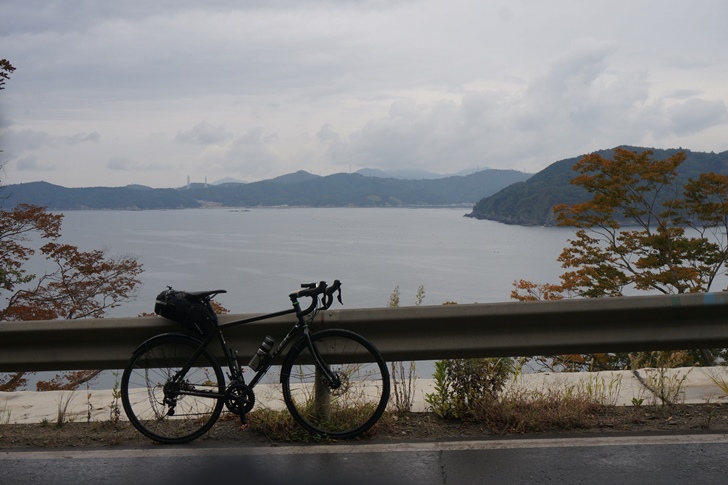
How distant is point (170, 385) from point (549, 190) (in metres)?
84.4

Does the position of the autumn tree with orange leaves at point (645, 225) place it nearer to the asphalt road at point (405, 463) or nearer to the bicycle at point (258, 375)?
the asphalt road at point (405, 463)

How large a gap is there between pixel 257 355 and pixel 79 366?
1.33m

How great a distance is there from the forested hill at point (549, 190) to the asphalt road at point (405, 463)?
54002mm

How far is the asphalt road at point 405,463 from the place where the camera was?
4094mm

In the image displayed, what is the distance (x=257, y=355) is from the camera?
4.99m

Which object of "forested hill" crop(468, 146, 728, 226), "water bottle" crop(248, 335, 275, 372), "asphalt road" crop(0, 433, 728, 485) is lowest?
"asphalt road" crop(0, 433, 728, 485)

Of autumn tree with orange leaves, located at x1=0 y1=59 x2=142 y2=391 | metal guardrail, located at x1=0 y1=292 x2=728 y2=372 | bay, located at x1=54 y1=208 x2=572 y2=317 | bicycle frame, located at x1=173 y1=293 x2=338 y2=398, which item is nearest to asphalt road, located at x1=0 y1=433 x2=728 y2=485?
bicycle frame, located at x1=173 y1=293 x2=338 y2=398

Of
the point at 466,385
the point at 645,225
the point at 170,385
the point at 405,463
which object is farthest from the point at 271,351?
the point at 645,225

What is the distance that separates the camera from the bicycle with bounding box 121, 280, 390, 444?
493 centimetres

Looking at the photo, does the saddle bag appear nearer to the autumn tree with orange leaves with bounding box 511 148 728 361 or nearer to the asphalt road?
the asphalt road

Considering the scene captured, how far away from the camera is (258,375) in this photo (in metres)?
4.99

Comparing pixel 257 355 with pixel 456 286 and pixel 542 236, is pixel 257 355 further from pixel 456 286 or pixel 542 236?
pixel 542 236

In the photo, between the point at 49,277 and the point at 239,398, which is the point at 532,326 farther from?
the point at 49,277

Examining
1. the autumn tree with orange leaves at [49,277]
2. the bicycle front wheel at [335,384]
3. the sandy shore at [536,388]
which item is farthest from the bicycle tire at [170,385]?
the autumn tree with orange leaves at [49,277]
